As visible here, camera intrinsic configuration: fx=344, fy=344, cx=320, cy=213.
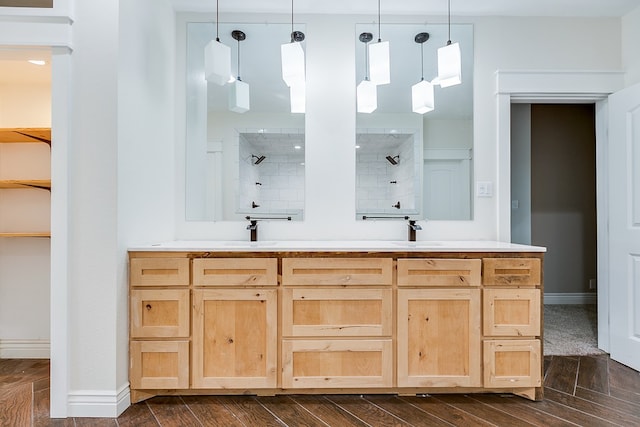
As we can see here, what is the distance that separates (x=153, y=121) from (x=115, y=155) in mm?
473

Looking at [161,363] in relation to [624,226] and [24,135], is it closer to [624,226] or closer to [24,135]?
[24,135]

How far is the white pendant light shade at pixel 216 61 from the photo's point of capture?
1935 mm

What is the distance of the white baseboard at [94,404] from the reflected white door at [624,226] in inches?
125

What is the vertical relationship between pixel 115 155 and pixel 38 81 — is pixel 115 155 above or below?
below

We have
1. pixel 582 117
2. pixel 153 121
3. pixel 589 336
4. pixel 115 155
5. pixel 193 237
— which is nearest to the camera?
pixel 115 155

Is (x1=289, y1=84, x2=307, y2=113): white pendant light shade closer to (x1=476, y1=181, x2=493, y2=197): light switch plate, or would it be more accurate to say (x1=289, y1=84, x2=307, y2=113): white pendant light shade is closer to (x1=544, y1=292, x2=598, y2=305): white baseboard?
(x1=476, y1=181, x2=493, y2=197): light switch plate

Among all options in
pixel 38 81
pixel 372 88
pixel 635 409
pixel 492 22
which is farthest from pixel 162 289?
pixel 492 22

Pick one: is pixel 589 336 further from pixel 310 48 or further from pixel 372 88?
pixel 310 48

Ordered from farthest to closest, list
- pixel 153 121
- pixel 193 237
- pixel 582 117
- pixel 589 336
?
pixel 582 117 → pixel 589 336 → pixel 193 237 → pixel 153 121

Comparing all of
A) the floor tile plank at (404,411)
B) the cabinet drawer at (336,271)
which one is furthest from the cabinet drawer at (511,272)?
the floor tile plank at (404,411)

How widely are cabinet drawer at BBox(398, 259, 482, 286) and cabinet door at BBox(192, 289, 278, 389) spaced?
2.37ft

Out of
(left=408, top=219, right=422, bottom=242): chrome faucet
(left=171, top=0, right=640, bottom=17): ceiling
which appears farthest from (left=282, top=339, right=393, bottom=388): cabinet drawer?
(left=171, top=0, right=640, bottom=17): ceiling

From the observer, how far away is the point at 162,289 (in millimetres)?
1838

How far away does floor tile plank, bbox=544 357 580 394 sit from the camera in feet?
6.70
